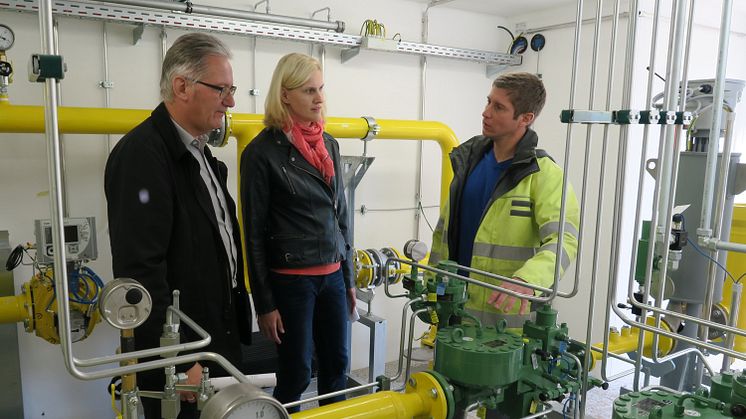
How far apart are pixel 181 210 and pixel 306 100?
0.74 metres

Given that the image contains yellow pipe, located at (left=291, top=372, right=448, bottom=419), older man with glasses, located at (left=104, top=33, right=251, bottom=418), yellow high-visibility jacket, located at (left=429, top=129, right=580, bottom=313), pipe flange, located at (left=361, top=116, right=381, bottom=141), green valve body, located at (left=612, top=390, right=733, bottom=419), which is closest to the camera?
green valve body, located at (left=612, top=390, right=733, bottom=419)

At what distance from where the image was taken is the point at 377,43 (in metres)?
3.29

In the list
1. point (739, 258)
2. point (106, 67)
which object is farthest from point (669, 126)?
point (106, 67)

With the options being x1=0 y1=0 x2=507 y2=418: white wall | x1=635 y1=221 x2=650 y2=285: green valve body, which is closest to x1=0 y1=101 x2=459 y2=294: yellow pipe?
x1=0 y1=0 x2=507 y2=418: white wall

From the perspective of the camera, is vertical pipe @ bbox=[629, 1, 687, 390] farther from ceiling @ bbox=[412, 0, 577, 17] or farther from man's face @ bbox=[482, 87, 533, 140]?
ceiling @ bbox=[412, 0, 577, 17]

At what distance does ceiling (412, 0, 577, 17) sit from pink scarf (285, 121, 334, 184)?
6.83 ft

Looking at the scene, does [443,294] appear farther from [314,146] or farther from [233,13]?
[233,13]

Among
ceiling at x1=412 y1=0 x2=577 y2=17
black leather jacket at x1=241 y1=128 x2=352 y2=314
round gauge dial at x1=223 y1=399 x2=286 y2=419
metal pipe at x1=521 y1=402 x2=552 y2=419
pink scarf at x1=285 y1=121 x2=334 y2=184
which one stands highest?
ceiling at x1=412 y1=0 x2=577 y2=17

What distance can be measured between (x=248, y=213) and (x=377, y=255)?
53.3 inches

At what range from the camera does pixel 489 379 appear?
3.71 feet

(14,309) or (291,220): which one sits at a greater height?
(291,220)

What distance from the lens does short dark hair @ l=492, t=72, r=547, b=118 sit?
1.82m

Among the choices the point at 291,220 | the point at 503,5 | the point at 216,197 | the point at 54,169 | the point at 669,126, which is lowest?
the point at 291,220

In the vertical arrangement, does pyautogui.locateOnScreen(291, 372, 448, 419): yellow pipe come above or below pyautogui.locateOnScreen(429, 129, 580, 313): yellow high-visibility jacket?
below
